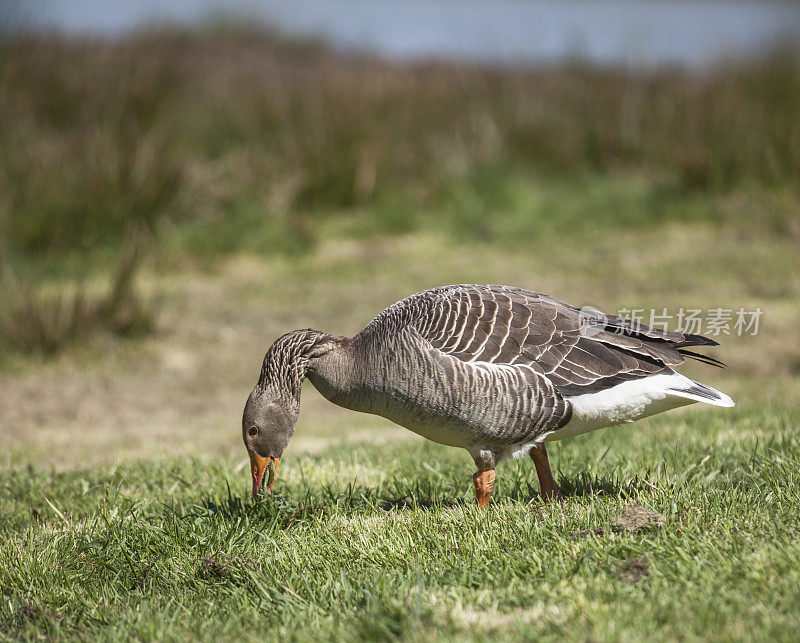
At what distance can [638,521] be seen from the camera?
367cm

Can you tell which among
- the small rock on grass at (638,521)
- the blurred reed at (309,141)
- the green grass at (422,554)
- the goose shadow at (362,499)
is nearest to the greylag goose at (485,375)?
the goose shadow at (362,499)

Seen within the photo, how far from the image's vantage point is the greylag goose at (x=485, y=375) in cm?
410

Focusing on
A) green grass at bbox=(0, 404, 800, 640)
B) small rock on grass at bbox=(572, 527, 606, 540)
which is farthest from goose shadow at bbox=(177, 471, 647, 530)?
small rock on grass at bbox=(572, 527, 606, 540)

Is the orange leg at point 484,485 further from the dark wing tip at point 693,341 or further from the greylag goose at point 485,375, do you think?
the dark wing tip at point 693,341

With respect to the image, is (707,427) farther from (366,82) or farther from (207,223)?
(366,82)

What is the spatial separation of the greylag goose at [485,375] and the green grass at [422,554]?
325 mm

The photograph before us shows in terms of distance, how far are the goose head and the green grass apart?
0.71ft

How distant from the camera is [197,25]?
24.4m

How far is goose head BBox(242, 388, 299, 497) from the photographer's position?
14.4 feet

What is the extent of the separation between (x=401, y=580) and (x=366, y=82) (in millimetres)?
14499

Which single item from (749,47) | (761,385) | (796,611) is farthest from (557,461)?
(749,47)

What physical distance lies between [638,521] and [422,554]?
928 millimetres

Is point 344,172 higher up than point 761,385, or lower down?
higher up

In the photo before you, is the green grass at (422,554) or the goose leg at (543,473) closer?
the green grass at (422,554)
